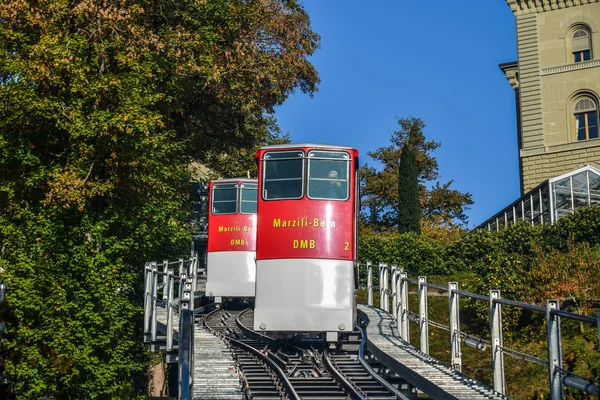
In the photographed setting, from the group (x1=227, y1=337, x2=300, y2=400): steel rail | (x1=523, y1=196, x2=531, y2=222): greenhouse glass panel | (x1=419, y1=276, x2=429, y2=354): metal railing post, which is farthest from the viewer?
(x1=523, y1=196, x2=531, y2=222): greenhouse glass panel

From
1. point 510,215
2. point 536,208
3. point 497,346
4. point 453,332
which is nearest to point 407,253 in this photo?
point 536,208

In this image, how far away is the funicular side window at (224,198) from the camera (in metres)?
24.5

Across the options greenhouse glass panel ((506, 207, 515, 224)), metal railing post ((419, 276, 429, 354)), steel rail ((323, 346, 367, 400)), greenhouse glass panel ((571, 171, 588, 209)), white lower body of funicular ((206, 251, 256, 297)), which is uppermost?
greenhouse glass panel ((571, 171, 588, 209))

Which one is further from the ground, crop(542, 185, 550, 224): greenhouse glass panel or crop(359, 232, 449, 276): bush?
crop(542, 185, 550, 224): greenhouse glass panel

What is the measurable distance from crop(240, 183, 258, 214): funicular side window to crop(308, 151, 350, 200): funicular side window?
28.0 ft

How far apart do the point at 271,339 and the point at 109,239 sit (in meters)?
5.91

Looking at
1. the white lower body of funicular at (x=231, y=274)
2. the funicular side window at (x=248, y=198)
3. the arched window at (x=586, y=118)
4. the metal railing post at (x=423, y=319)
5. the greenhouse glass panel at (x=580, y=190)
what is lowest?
the metal railing post at (x=423, y=319)

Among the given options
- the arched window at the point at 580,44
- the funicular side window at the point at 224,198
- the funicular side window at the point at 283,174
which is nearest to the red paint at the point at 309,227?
the funicular side window at the point at 283,174

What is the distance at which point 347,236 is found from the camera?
15914 mm

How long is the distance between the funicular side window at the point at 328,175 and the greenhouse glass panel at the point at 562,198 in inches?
889

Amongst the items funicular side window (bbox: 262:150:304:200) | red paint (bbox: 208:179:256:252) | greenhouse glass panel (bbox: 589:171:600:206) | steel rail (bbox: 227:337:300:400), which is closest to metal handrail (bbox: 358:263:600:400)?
steel rail (bbox: 227:337:300:400)

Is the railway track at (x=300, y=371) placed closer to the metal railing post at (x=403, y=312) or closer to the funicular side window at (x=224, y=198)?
the metal railing post at (x=403, y=312)

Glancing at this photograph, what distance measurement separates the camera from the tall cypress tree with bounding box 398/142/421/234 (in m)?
47.3

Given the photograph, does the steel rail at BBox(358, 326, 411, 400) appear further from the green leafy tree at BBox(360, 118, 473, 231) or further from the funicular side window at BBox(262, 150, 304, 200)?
the green leafy tree at BBox(360, 118, 473, 231)
